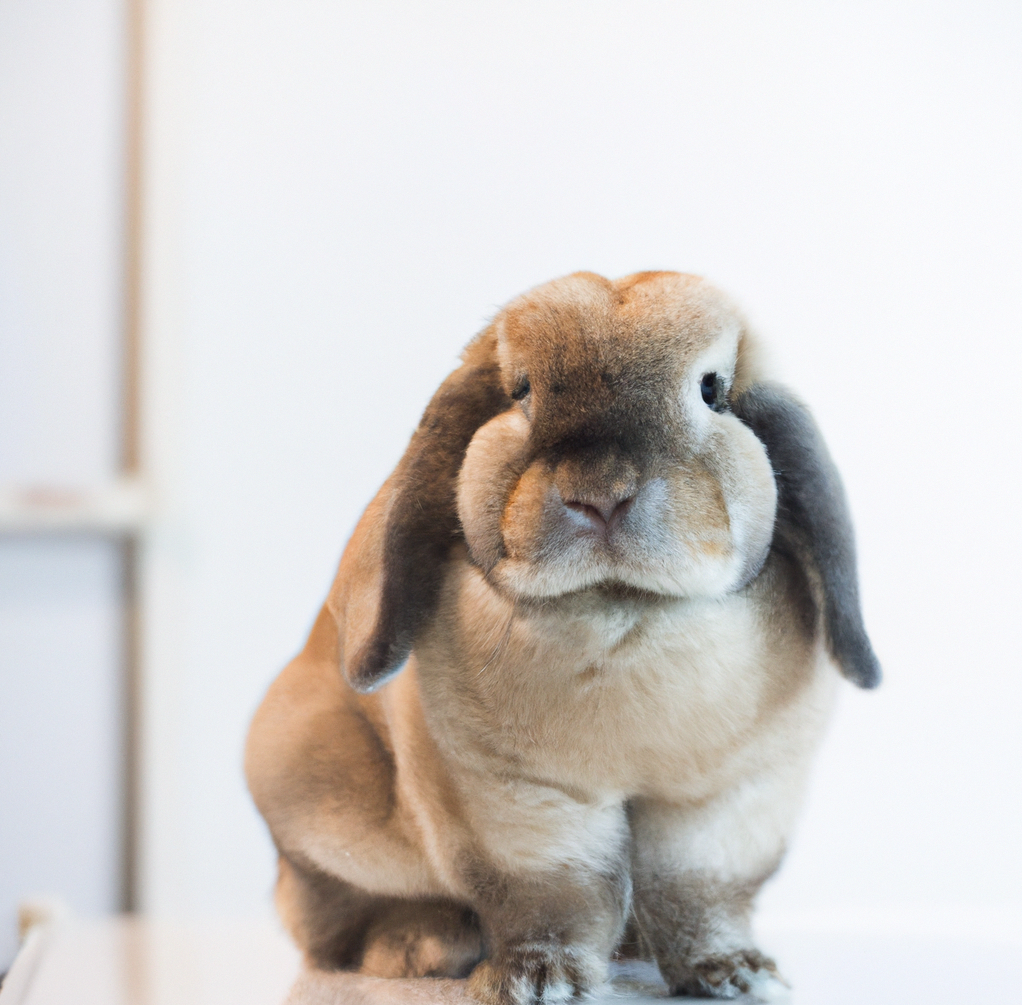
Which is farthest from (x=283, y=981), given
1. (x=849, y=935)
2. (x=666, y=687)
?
(x=849, y=935)

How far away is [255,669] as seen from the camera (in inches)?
50.7

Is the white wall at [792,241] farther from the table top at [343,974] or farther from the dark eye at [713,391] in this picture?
the dark eye at [713,391]

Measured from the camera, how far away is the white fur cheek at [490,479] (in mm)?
752

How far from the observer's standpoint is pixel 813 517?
800 millimetres

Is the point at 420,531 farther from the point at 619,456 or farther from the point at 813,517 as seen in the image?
the point at 813,517

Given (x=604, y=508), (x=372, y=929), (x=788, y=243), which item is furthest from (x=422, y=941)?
(x=788, y=243)

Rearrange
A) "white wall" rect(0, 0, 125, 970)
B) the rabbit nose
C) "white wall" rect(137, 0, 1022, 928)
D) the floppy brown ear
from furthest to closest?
"white wall" rect(0, 0, 125, 970) → "white wall" rect(137, 0, 1022, 928) → the floppy brown ear → the rabbit nose

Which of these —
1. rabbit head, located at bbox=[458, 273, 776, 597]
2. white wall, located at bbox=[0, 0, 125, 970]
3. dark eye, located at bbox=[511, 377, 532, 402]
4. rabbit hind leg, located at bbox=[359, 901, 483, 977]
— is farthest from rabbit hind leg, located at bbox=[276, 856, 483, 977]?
white wall, located at bbox=[0, 0, 125, 970]

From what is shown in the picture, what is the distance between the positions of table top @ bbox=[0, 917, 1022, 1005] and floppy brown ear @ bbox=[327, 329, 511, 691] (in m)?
0.26

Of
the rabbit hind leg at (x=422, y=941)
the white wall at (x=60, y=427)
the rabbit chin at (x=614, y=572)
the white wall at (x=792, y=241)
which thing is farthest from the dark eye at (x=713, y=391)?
the white wall at (x=60, y=427)

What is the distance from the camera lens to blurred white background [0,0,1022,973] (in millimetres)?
1088

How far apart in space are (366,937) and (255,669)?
1.56 feet

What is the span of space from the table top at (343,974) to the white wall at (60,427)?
218 millimetres

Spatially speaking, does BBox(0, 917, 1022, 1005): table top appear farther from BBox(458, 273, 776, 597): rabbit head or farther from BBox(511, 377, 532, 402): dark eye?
BBox(511, 377, 532, 402): dark eye
